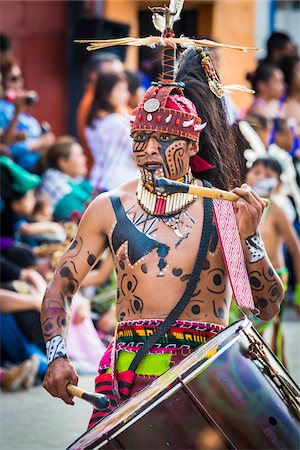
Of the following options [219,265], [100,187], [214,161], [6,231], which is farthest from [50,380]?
[100,187]

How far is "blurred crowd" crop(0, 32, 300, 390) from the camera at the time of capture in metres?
8.30

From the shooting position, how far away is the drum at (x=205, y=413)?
142 inches

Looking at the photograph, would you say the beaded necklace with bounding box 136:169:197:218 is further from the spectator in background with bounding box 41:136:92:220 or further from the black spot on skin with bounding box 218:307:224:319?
the spectator in background with bounding box 41:136:92:220

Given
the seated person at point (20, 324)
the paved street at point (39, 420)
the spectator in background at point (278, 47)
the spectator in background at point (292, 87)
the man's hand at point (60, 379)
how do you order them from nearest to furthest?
the man's hand at point (60, 379), the paved street at point (39, 420), the seated person at point (20, 324), the spectator in background at point (292, 87), the spectator in background at point (278, 47)

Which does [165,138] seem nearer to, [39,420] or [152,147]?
[152,147]

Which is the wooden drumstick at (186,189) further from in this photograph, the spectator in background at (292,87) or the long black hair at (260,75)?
the long black hair at (260,75)

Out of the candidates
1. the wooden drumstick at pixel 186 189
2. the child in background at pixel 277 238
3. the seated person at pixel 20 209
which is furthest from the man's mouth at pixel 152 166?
the seated person at pixel 20 209

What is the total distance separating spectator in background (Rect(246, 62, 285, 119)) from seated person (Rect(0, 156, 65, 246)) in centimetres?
303

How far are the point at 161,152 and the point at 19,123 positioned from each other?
585cm

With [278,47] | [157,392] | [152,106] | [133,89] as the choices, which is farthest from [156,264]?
[278,47]

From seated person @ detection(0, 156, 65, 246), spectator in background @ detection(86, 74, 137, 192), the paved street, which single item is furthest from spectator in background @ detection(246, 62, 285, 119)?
the paved street

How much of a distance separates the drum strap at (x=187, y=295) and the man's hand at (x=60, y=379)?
0.21 m

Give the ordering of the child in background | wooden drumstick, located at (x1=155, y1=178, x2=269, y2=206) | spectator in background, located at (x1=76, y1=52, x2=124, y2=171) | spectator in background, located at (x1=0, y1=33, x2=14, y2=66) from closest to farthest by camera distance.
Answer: wooden drumstick, located at (x1=155, y1=178, x2=269, y2=206), the child in background, spectator in background, located at (x1=0, y1=33, x2=14, y2=66), spectator in background, located at (x1=76, y1=52, x2=124, y2=171)

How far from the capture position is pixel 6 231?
8977 mm
